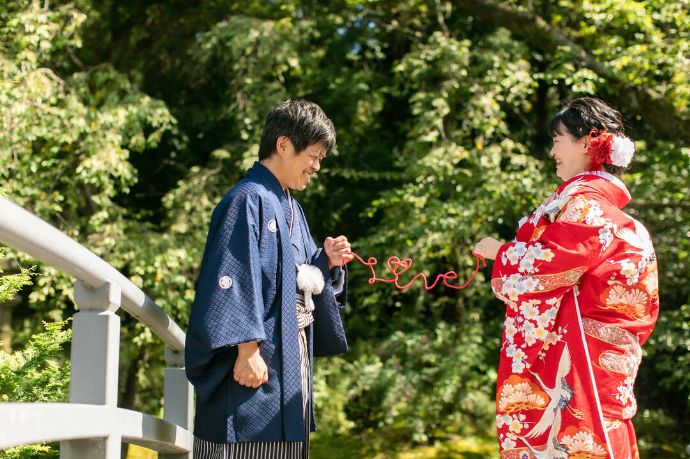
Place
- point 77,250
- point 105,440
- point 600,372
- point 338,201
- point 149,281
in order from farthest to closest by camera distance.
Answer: point 338,201 < point 149,281 < point 600,372 < point 105,440 < point 77,250

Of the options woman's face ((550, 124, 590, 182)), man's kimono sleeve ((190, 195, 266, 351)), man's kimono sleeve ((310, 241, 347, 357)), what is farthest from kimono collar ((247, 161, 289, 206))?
woman's face ((550, 124, 590, 182))

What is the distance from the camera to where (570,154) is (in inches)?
93.7

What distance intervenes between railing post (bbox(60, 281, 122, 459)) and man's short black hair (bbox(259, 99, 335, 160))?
841 mm

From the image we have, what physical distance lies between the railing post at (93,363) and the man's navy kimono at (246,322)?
A: 1.34 feet

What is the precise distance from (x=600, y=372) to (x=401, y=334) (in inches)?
171

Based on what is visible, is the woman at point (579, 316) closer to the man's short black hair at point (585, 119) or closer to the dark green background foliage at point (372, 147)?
the man's short black hair at point (585, 119)

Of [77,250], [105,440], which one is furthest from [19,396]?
[77,250]

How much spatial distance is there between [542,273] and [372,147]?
4.99 meters

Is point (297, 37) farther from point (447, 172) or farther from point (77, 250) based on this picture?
point (77, 250)

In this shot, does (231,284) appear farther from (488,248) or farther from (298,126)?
(488,248)

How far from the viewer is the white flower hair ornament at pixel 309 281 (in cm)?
242

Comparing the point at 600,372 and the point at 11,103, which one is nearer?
the point at 600,372

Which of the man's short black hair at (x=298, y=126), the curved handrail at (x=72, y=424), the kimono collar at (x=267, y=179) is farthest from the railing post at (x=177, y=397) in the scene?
the man's short black hair at (x=298, y=126)

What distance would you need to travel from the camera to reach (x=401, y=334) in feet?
21.4
